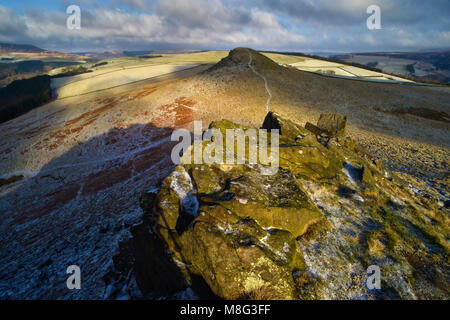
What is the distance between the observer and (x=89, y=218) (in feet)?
51.0

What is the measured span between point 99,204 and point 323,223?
18418 millimetres

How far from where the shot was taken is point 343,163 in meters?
12.3

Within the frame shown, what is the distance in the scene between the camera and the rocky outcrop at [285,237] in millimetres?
6145

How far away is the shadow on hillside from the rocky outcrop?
0.81 m

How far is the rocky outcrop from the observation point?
6.14m
